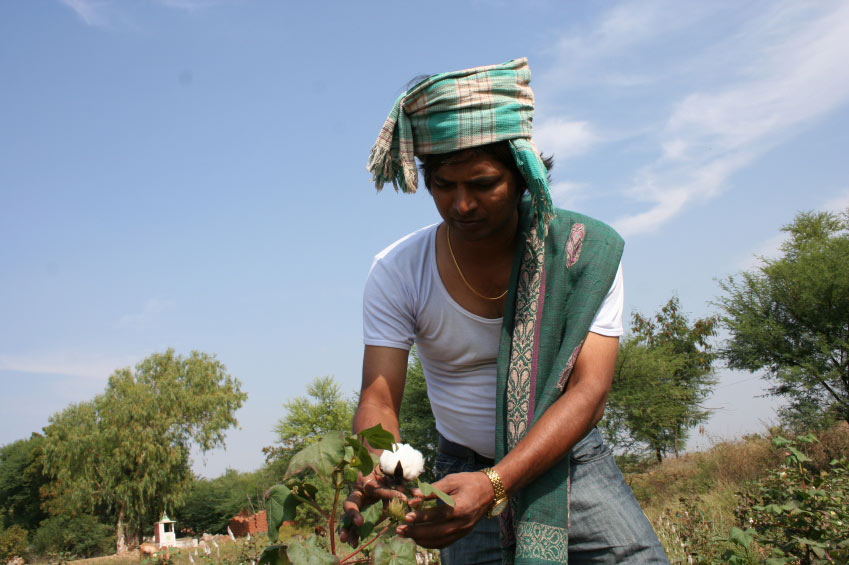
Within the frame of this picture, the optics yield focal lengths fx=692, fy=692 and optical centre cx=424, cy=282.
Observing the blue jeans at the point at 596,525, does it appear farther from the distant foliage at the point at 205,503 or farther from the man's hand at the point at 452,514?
the distant foliage at the point at 205,503

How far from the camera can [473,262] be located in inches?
93.0

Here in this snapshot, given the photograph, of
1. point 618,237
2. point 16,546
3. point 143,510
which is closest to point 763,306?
point 618,237

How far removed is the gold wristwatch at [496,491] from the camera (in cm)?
182

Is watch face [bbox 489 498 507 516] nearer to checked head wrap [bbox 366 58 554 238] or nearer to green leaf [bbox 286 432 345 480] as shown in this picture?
green leaf [bbox 286 432 345 480]

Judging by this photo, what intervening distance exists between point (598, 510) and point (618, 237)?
89 cm

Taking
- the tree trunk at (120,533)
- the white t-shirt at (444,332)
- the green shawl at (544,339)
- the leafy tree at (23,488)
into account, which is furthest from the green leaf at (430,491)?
the leafy tree at (23,488)

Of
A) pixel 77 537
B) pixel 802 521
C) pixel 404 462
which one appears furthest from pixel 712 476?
pixel 77 537

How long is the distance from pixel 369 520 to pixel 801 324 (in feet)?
60.8

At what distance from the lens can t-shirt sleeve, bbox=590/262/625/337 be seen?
7.18ft

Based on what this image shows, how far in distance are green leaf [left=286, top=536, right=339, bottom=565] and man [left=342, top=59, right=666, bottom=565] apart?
630 mm

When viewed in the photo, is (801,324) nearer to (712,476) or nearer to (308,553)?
(712,476)

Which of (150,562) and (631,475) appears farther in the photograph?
(631,475)

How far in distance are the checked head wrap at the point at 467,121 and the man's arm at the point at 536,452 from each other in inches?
18.6

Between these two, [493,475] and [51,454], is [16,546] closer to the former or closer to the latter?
[51,454]
